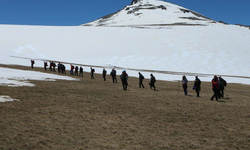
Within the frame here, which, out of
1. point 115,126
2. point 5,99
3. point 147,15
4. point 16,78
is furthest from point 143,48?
point 147,15

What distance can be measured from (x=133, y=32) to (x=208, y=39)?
964 inches

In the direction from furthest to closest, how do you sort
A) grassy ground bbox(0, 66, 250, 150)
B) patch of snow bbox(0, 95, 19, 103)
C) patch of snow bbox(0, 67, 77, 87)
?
1. patch of snow bbox(0, 67, 77, 87)
2. patch of snow bbox(0, 95, 19, 103)
3. grassy ground bbox(0, 66, 250, 150)

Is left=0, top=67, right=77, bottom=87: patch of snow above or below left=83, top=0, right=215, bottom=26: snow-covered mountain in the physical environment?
below

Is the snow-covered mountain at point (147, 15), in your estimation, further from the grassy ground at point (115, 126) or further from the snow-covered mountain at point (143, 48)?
the grassy ground at point (115, 126)

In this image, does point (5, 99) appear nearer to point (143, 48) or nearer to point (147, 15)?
point (143, 48)

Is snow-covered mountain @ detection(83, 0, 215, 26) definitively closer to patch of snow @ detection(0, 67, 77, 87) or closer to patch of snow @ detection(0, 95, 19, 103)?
patch of snow @ detection(0, 67, 77, 87)

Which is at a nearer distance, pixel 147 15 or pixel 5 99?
pixel 5 99

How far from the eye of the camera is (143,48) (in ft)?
208

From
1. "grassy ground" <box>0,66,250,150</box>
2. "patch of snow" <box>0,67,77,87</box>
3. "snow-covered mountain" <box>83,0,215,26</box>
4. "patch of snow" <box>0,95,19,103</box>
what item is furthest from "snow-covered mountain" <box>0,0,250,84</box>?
"snow-covered mountain" <box>83,0,215,26</box>

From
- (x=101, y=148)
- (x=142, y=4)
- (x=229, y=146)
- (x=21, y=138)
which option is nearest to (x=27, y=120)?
(x=21, y=138)

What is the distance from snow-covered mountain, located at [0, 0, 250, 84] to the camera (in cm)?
5056

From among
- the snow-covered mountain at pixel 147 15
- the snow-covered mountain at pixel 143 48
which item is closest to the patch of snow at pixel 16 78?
the snow-covered mountain at pixel 143 48

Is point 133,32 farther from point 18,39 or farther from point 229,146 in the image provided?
point 229,146

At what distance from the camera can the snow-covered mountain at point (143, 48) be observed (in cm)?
5056
